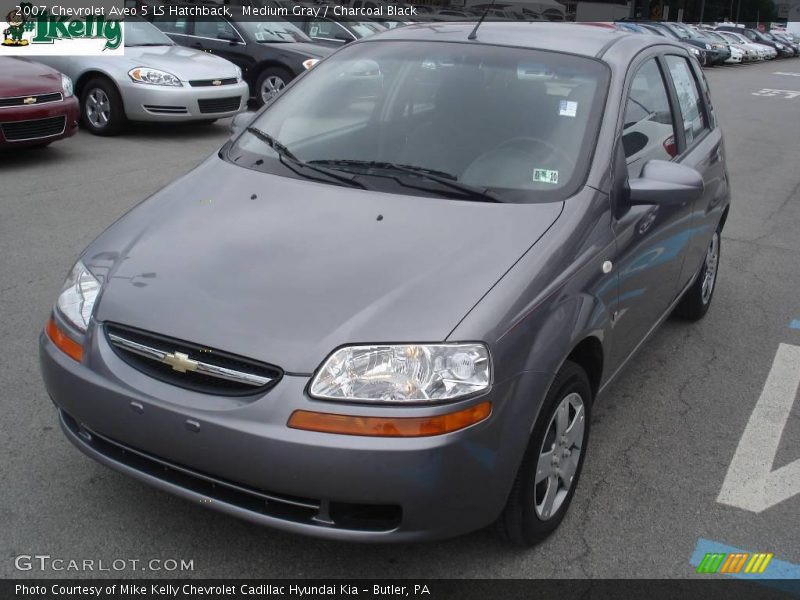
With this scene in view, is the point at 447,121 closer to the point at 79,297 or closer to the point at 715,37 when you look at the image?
the point at 79,297

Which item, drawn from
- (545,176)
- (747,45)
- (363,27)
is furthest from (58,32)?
(747,45)

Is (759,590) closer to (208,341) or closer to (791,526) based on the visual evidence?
(791,526)

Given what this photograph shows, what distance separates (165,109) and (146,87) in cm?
32

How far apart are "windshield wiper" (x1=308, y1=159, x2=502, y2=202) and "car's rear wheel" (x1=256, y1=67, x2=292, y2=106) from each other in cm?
968

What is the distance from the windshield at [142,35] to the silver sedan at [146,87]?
0.52ft

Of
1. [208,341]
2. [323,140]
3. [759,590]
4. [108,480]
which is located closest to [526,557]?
[759,590]

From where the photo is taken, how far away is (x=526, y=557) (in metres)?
2.98

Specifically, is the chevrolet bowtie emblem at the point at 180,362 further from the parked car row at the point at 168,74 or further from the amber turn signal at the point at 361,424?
the parked car row at the point at 168,74

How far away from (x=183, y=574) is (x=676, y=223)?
102 inches

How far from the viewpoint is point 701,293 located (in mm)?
5199

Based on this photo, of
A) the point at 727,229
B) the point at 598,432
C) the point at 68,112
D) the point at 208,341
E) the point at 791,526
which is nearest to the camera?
the point at 208,341

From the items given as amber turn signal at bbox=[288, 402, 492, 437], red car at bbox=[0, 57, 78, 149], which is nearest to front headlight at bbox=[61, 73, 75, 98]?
red car at bbox=[0, 57, 78, 149]

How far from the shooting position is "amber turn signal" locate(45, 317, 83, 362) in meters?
2.82

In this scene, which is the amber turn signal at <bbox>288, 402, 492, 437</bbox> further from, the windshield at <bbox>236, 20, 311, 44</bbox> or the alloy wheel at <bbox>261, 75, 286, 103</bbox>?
the windshield at <bbox>236, 20, 311, 44</bbox>
